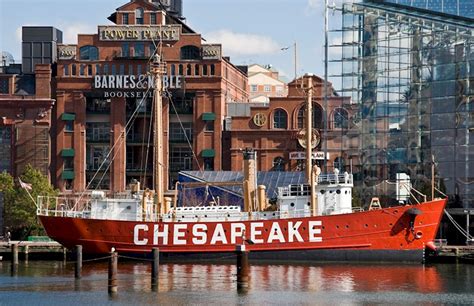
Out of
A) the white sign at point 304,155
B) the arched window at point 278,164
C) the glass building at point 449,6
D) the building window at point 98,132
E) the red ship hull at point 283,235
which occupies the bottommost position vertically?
the red ship hull at point 283,235

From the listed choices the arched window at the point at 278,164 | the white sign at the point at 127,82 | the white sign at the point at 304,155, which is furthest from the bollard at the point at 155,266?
the white sign at the point at 127,82

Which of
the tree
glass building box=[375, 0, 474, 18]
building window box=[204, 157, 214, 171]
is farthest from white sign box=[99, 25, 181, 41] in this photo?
glass building box=[375, 0, 474, 18]

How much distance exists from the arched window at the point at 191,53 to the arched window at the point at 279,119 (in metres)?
8.33

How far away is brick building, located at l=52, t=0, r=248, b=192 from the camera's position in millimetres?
102062

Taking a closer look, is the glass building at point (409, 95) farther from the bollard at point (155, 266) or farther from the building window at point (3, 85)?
the building window at point (3, 85)

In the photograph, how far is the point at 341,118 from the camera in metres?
93.2

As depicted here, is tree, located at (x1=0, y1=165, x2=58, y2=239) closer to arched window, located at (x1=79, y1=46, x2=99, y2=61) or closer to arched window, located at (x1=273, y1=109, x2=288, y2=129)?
arched window, located at (x1=79, y1=46, x2=99, y2=61)

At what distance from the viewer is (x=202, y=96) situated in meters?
103

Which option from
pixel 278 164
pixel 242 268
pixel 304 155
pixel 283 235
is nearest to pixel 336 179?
pixel 283 235

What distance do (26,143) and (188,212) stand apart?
34906 mm

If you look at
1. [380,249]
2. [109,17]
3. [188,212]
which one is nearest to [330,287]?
[380,249]

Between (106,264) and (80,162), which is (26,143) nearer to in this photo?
(80,162)

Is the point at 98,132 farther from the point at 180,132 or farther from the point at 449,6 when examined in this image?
the point at 449,6

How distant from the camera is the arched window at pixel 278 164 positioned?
102312 mm
